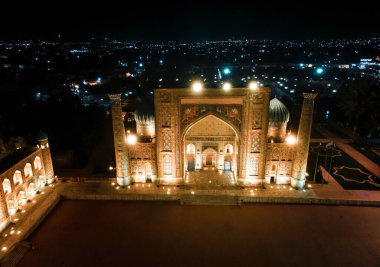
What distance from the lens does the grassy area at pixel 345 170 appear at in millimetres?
16750

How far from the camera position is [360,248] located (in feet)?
38.4

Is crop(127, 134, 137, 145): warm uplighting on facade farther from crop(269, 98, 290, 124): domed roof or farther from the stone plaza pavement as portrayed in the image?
crop(269, 98, 290, 124): domed roof

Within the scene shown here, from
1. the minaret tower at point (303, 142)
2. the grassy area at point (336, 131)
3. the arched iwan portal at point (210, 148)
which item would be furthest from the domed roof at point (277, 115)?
the grassy area at point (336, 131)

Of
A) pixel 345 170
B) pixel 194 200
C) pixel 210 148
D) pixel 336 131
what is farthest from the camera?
pixel 336 131

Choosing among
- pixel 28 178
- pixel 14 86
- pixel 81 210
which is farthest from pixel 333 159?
pixel 14 86

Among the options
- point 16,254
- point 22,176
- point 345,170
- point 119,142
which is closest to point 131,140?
point 119,142

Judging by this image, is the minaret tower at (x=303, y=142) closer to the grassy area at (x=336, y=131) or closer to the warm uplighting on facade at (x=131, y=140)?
the warm uplighting on facade at (x=131, y=140)

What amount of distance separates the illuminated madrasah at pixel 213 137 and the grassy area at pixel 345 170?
9.30 ft

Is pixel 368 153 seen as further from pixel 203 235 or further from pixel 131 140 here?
pixel 131 140

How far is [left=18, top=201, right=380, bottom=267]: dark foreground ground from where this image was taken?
11234 millimetres

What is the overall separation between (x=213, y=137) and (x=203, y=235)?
679 cm

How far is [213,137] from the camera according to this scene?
17.7 meters

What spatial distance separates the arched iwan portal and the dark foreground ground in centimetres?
385

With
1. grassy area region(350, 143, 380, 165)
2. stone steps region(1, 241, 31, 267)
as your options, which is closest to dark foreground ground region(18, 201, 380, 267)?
stone steps region(1, 241, 31, 267)
